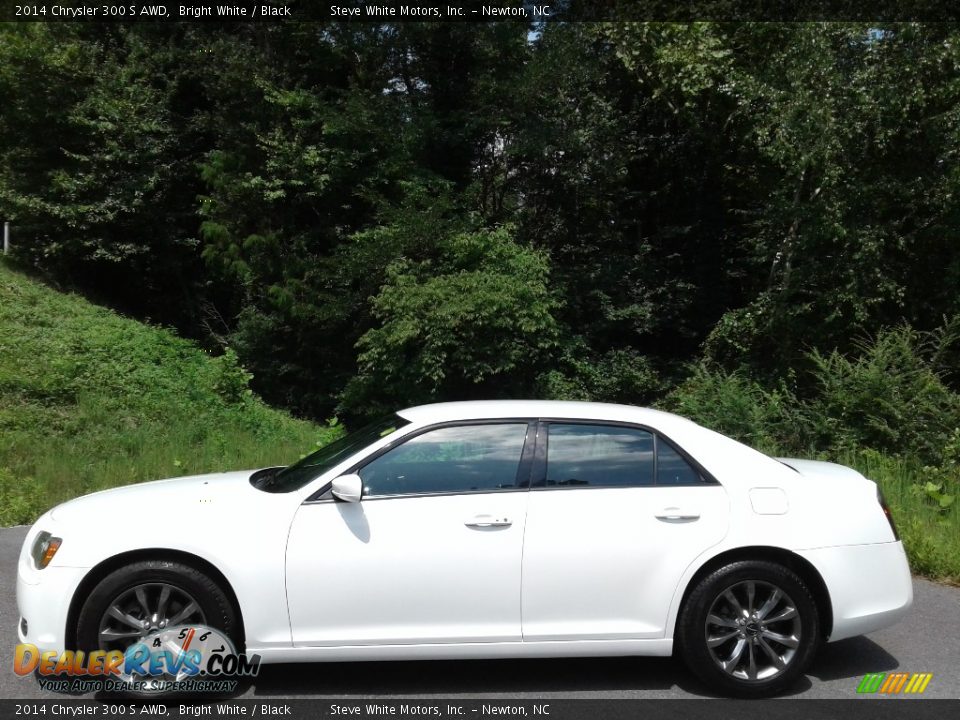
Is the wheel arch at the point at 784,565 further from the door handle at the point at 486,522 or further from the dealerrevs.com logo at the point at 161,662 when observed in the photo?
the dealerrevs.com logo at the point at 161,662

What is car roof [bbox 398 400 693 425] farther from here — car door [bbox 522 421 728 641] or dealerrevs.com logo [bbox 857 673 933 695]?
dealerrevs.com logo [bbox 857 673 933 695]

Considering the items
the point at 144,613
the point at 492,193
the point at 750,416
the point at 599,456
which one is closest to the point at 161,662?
the point at 144,613

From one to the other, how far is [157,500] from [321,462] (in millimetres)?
915

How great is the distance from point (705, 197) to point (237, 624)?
16.6m

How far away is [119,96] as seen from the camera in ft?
63.6

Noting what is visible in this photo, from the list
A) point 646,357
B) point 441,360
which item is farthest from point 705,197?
point 441,360

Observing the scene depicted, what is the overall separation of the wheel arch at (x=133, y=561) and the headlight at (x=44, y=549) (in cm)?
23

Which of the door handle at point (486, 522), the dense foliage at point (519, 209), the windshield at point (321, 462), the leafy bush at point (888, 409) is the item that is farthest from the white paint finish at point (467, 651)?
the dense foliage at point (519, 209)

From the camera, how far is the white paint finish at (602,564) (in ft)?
14.5

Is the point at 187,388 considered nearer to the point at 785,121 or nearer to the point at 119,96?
the point at 119,96

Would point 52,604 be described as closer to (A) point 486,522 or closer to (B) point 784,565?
(A) point 486,522

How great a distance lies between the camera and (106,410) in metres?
12.6

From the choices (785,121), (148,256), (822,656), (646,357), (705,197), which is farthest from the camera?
(148,256)

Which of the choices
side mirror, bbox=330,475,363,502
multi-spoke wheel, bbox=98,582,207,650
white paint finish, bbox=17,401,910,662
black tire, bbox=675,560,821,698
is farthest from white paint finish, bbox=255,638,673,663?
side mirror, bbox=330,475,363,502
